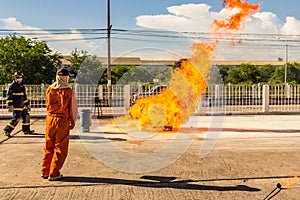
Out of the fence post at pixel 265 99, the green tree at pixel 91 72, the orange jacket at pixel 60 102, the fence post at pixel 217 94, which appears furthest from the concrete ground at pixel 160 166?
the green tree at pixel 91 72

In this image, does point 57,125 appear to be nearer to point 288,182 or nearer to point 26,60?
point 288,182

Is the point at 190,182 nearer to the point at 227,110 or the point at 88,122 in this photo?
the point at 88,122

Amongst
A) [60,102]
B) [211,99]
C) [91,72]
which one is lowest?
[211,99]

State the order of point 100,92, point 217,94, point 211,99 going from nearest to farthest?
point 100,92
point 211,99
point 217,94

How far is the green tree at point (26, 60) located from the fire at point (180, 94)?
22933 mm

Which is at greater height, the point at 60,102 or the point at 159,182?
the point at 60,102

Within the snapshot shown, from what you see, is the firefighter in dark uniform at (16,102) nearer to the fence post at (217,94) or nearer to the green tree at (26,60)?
the fence post at (217,94)

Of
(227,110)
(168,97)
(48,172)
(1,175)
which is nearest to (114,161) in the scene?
(48,172)

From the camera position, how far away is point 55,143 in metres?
5.96

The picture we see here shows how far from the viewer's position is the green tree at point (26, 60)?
3172cm

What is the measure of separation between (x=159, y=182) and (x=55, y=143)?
6.11ft

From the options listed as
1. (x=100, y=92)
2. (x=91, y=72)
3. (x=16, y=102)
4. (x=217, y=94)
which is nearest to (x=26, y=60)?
(x=91, y=72)

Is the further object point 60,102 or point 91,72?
point 91,72

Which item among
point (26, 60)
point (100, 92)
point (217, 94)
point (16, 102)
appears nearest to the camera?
point (16, 102)
